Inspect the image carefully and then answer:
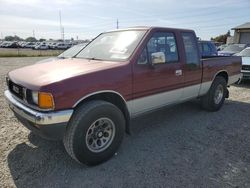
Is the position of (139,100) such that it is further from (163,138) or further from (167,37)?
(167,37)

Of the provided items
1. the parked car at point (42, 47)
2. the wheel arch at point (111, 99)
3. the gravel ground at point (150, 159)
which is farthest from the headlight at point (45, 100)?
the parked car at point (42, 47)

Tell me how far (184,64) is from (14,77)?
299 cm

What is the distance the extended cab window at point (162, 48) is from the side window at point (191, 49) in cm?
36

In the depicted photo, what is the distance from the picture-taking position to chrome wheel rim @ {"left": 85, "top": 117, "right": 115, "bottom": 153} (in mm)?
3260

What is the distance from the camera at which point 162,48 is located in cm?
415

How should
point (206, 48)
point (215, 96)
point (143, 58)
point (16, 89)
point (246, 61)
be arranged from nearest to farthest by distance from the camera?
point (16, 89) → point (143, 58) → point (215, 96) → point (246, 61) → point (206, 48)

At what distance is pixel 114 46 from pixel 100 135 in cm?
157

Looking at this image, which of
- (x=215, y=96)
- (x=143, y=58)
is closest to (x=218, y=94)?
(x=215, y=96)

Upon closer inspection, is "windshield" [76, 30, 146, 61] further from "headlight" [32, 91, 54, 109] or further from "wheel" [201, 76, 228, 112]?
"wheel" [201, 76, 228, 112]

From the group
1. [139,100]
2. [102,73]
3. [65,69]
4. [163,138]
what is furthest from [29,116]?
[163,138]

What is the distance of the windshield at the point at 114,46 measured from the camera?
3766 millimetres

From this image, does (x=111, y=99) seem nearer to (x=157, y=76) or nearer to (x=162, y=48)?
(x=157, y=76)

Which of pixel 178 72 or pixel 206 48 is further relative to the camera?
pixel 206 48

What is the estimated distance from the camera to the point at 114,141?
3.49 meters
